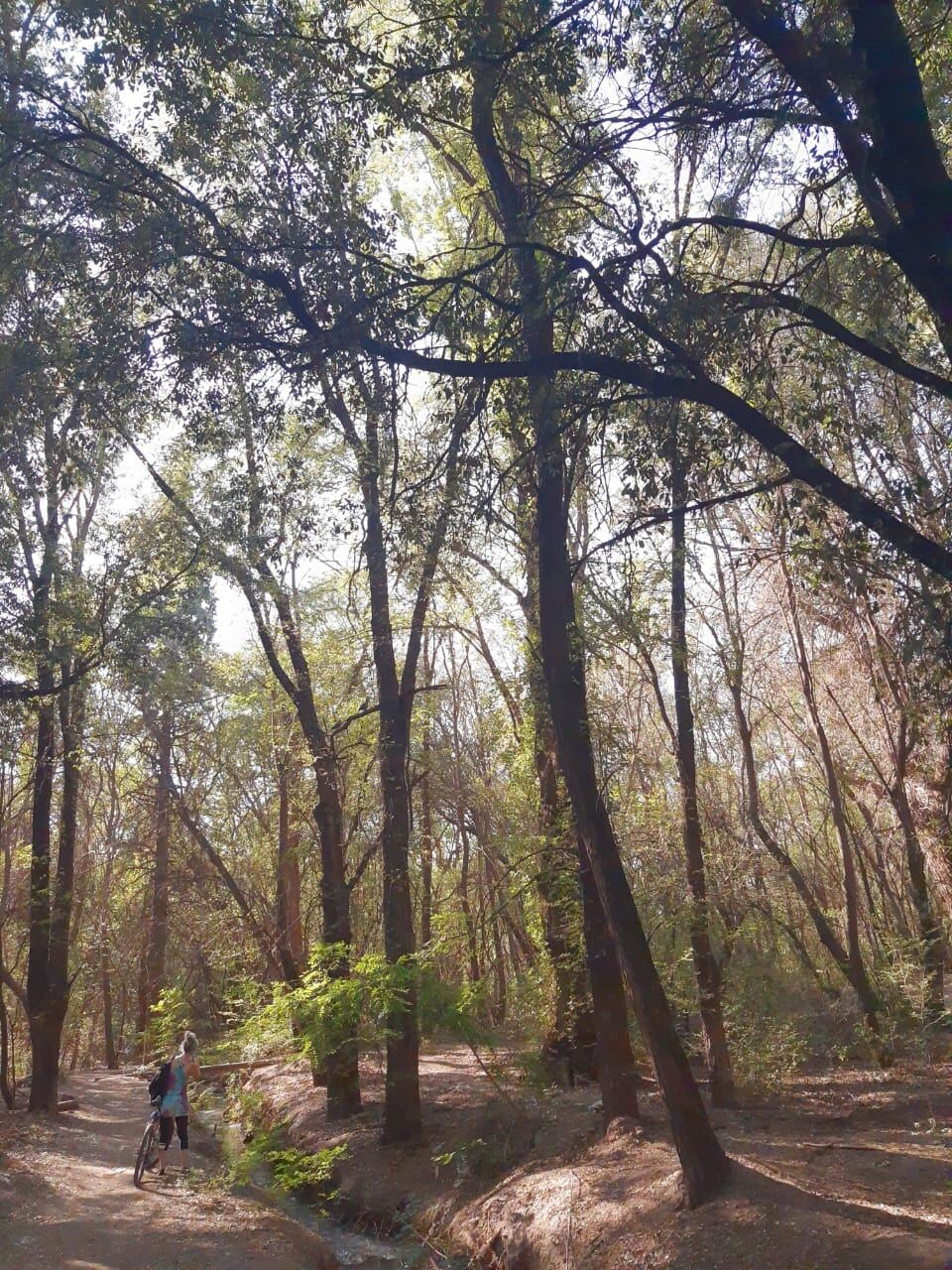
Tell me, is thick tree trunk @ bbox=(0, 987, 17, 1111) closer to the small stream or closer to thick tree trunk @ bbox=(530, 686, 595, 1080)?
the small stream

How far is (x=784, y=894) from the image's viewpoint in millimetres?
15094

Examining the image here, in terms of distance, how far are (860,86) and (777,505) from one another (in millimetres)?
2983

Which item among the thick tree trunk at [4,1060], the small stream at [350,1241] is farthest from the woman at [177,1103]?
the thick tree trunk at [4,1060]

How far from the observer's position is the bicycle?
12922 mm

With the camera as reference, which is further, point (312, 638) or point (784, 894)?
point (312, 638)

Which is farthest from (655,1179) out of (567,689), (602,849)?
→ (567,689)

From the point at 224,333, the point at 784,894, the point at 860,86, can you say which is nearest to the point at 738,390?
the point at 860,86

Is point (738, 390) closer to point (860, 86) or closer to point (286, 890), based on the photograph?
point (860, 86)

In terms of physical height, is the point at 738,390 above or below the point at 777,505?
above

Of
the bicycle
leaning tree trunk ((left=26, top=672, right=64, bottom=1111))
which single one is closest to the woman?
the bicycle

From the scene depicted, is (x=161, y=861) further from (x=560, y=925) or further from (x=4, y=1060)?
(x=560, y=925)

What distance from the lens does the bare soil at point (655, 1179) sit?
24.1 feet

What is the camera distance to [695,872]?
12891mm

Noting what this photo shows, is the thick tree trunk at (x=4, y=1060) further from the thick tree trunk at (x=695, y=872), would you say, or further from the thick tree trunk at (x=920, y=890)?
the thick tree trunk at (x=920, y=890)
